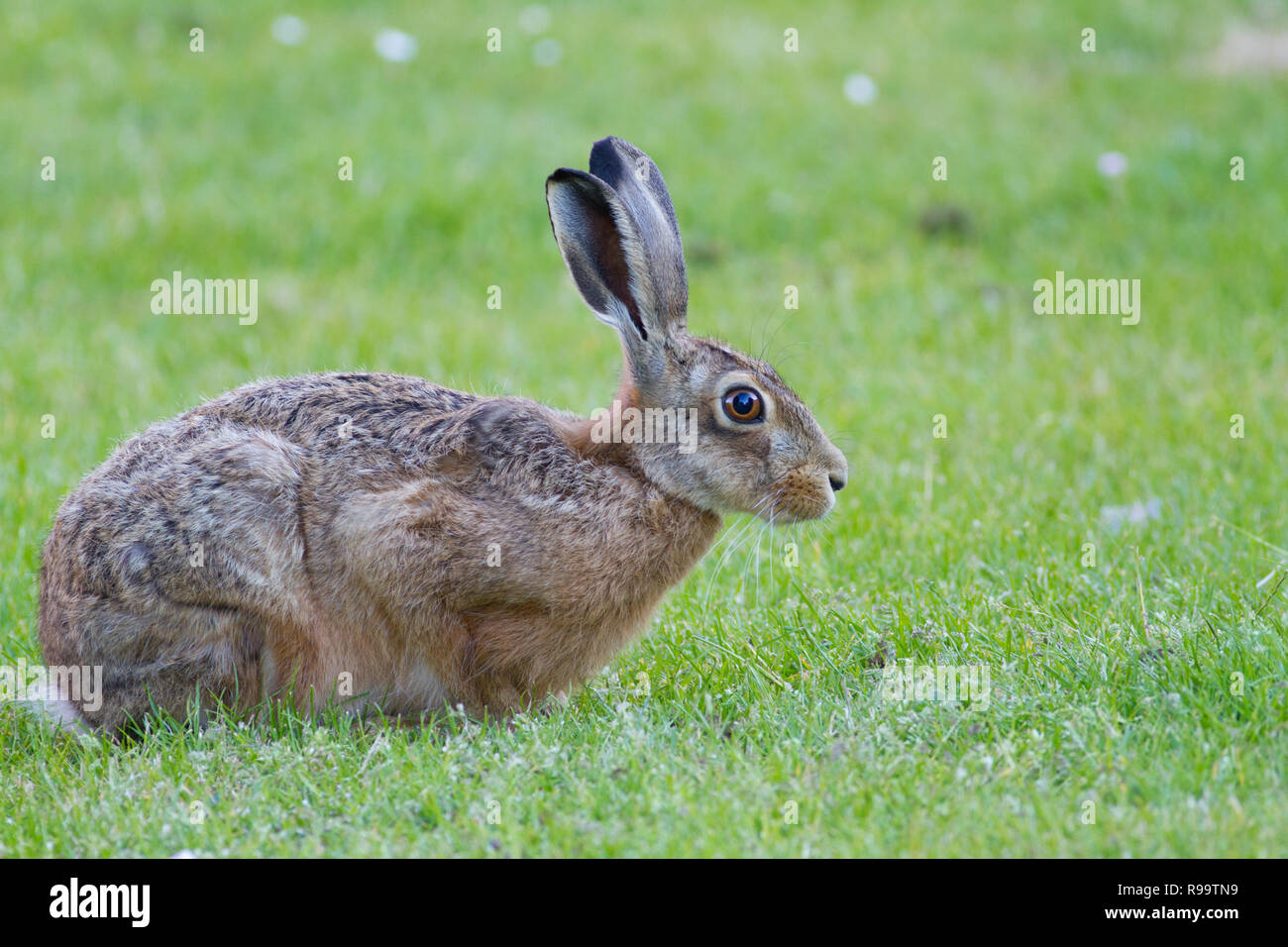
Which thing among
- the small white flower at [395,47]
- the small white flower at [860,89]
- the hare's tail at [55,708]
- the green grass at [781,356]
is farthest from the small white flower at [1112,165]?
the hare's tail at [55,708]

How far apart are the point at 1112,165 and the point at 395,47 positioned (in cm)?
622

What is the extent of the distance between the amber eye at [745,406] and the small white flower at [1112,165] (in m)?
7.09

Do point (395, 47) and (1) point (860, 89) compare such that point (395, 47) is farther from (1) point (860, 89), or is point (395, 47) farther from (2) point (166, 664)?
Result: (2) point (166, 664)

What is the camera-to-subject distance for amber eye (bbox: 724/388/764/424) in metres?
5.59

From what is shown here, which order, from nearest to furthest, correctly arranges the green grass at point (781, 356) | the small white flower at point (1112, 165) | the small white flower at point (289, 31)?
the green grass at point (781, 356), the small white flower at point (1112, 165), the small white flower at point (289, 31)

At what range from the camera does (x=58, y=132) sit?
1212 centimetres

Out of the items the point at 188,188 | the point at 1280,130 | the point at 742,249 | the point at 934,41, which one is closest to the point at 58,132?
the point at 188,188

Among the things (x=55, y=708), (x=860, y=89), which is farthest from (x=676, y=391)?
(x=860, y=89)

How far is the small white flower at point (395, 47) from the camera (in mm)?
13328

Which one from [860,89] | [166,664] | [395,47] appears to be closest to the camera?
[166,664]

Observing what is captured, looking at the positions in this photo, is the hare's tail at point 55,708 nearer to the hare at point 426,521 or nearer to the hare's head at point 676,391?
the hare at point 426,521

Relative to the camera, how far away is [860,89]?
13.1 m

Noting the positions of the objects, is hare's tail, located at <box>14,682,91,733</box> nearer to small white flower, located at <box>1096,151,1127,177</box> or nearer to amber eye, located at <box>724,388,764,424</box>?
amber eye, located at <box>724,388,764,424</box>

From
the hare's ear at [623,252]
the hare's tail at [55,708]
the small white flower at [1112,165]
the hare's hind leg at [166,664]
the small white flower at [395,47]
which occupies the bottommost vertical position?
the hare's tail at [55,708]
